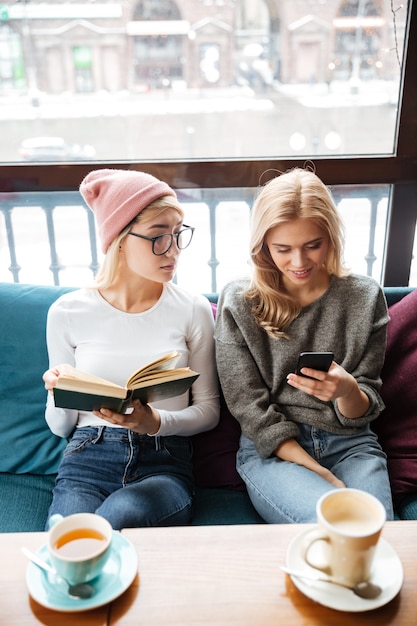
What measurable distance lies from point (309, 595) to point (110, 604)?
32 centimetres

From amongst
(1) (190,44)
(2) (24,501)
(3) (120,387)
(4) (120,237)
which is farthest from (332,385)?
(1) (190,44)

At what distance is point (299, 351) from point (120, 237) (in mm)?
581

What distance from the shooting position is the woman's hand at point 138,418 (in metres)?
1.37

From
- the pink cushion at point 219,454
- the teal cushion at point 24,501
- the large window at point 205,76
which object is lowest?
the teal cushion at point 24,501

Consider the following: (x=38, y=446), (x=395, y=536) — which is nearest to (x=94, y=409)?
(x=38, y=446)

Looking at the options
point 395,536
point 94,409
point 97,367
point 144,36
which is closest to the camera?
point 395,536

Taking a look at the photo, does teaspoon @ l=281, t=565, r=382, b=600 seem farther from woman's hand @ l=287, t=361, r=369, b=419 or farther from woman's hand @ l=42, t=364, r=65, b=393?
woman's hand @ l=42, t=364, r=65, b=393

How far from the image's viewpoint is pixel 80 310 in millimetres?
1648

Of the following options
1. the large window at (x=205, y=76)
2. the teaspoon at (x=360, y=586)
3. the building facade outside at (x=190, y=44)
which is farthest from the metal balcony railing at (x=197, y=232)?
the teaspoon at (x=360, y=586)

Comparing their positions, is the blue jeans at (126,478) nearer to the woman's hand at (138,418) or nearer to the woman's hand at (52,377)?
the woman's hand at (138,418)

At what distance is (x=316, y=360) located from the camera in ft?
4.37

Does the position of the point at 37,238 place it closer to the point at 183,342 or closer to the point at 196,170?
the point at 196,170

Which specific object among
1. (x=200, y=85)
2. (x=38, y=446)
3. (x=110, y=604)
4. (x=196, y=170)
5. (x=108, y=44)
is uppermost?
(x=108, y=44)

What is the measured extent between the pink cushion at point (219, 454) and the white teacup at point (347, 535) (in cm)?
74
